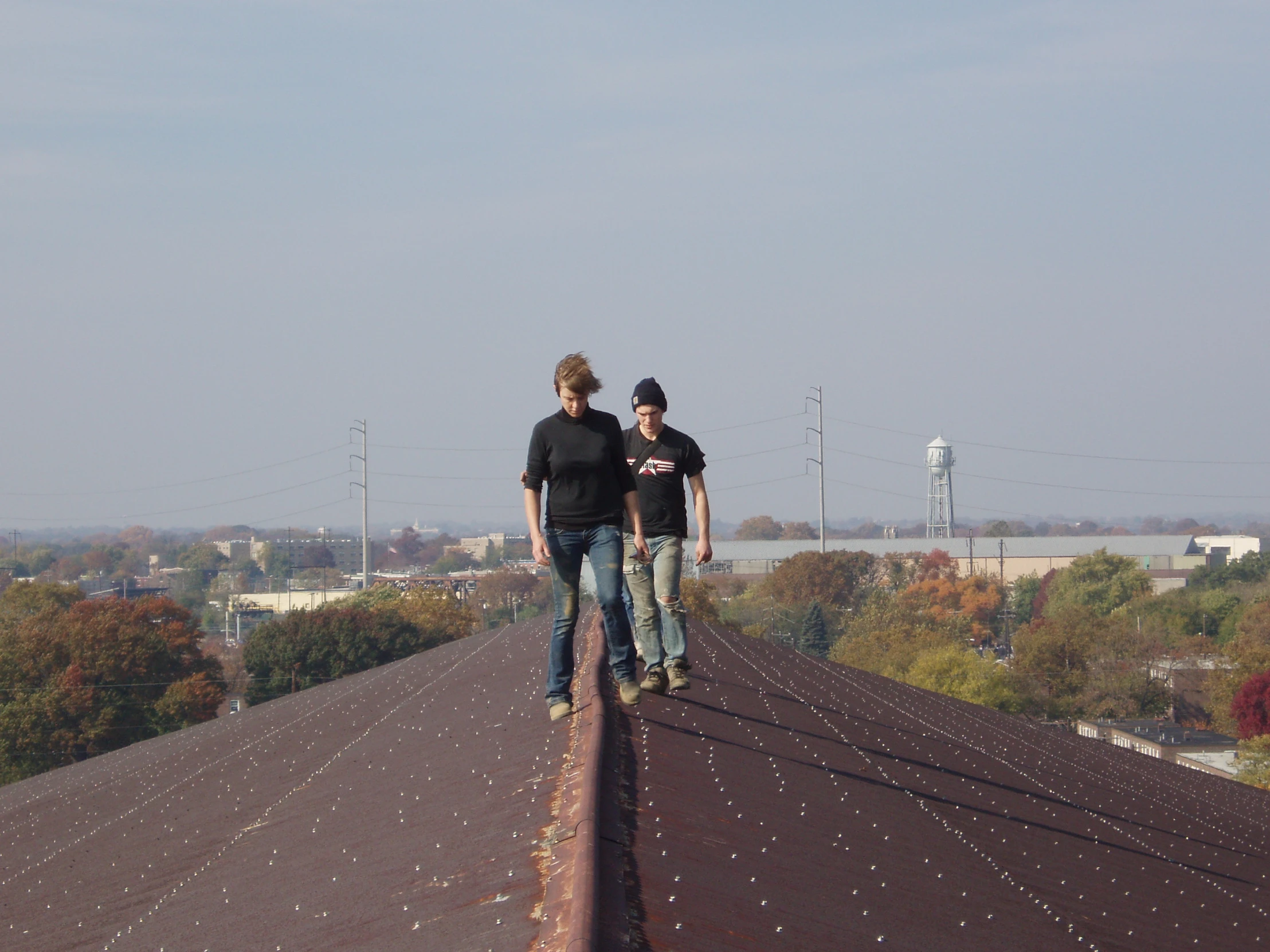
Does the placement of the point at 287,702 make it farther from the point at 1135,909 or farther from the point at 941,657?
the point at 941,657

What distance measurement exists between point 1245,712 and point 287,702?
3294cm

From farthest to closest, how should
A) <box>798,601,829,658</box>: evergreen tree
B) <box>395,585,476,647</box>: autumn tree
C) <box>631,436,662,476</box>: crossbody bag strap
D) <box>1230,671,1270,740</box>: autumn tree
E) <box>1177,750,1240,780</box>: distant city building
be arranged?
1. <box>798,601,829,658</box>: evergreen tree
2. <box>395,585,476,647</box>: autumn tree
3. <box>1230,671,1270,740</box>: autumn tree
4. <box>1177,750,1240,780</box>: distant city building
5. <box>631,436,662,476</box>: crossbody bag strap

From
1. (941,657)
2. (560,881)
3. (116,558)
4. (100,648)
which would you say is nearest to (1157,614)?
(941,657)

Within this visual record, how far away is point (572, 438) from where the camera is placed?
575 cm

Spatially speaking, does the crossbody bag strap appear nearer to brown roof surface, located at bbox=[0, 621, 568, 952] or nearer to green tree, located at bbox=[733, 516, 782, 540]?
brown roof surface, located at bbox=[0, 621, 568, 952]

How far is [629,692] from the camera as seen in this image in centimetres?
617

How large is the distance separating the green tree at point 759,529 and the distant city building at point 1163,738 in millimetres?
149062

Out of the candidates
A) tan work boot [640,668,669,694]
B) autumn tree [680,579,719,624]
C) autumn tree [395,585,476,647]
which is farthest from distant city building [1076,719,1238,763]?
tan work boot [640,668,669,694]

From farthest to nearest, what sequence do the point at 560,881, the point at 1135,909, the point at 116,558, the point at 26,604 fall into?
1. the point at 116,558
2. the point at 26,604
3. the point at 1135,909
4. the point at 560,881

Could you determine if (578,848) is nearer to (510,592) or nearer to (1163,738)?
(1163,738)

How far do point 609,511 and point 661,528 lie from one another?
3.26ft

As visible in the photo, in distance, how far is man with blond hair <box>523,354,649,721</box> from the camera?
5746 mm

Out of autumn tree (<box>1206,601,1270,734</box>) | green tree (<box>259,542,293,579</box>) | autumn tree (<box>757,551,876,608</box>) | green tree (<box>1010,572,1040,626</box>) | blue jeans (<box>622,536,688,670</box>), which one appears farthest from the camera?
green tree (<box>259,542,293,579</box>)

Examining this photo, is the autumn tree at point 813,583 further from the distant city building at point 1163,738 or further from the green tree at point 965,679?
the distant city building at point 1163,738
